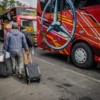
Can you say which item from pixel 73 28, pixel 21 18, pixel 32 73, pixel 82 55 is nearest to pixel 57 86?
pixel 32 73

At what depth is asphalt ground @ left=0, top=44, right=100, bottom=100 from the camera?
552 centimetres

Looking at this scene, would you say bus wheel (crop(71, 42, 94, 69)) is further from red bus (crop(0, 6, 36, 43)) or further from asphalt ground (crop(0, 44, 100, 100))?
Answer: red bus (crop(0, 6, 36, 43))

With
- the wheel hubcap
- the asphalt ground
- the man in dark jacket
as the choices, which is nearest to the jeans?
the man in dark jacket

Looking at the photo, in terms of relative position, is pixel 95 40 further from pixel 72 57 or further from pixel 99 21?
pixel 72 57

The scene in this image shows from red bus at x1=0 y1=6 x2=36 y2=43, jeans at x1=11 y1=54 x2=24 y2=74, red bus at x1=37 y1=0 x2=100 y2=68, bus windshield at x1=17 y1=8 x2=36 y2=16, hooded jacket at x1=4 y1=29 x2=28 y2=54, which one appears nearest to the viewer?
hooded jacket at x1=4 y1=29 x2=28 y2=54

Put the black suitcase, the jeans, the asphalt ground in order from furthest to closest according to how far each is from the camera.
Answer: the jeans → the black suitcase → the asphalt ground

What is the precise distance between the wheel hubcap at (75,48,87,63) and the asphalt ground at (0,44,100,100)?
1.16ft

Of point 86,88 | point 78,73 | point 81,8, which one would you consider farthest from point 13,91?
point 81,8

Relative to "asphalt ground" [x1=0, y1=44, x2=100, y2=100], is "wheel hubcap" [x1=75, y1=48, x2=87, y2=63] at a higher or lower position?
higher

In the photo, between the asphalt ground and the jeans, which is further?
the jeans

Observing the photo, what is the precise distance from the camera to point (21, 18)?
48.2ft

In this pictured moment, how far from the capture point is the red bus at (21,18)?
14.6 meters

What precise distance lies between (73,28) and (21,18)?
6.88 metres

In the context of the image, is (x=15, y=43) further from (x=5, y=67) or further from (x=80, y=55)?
(x=80, y=55)
